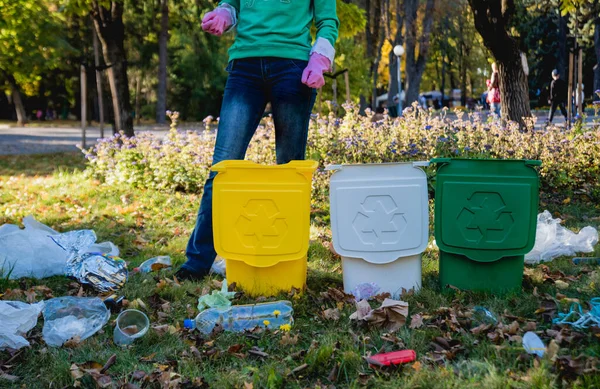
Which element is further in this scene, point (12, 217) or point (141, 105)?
point (141, 105)

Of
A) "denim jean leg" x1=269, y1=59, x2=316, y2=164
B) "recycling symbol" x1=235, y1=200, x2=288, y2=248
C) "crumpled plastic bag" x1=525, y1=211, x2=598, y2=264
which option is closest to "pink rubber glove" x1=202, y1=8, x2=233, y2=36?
"denim jean leg" x1=269, y1=59, x2=316, y2=164

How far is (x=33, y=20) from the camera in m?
13.5

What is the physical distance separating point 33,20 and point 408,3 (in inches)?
516

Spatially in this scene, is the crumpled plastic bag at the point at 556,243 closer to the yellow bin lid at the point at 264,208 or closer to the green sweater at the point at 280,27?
the yellow bin lid at the point at 264,208

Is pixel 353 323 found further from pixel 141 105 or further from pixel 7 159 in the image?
pixel 141 105

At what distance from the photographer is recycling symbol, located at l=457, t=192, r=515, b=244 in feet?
8.95

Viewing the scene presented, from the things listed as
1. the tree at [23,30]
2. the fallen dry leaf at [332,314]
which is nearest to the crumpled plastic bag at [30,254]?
the fallen dry leaf at [332,314]

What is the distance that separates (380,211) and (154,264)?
1.61 meters

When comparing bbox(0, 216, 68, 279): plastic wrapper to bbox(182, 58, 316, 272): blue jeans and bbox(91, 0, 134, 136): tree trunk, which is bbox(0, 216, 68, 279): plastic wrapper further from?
bbox(91, 0, 134, 136): tree trunk

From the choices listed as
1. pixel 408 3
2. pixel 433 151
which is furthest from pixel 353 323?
pixel 408 3

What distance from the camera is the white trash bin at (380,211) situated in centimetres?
277

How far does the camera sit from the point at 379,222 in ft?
9.10

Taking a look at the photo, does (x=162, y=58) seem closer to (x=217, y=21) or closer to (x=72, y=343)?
(x=217, y=21)

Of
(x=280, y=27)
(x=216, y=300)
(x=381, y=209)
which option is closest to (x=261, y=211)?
(x=216, y=300)
